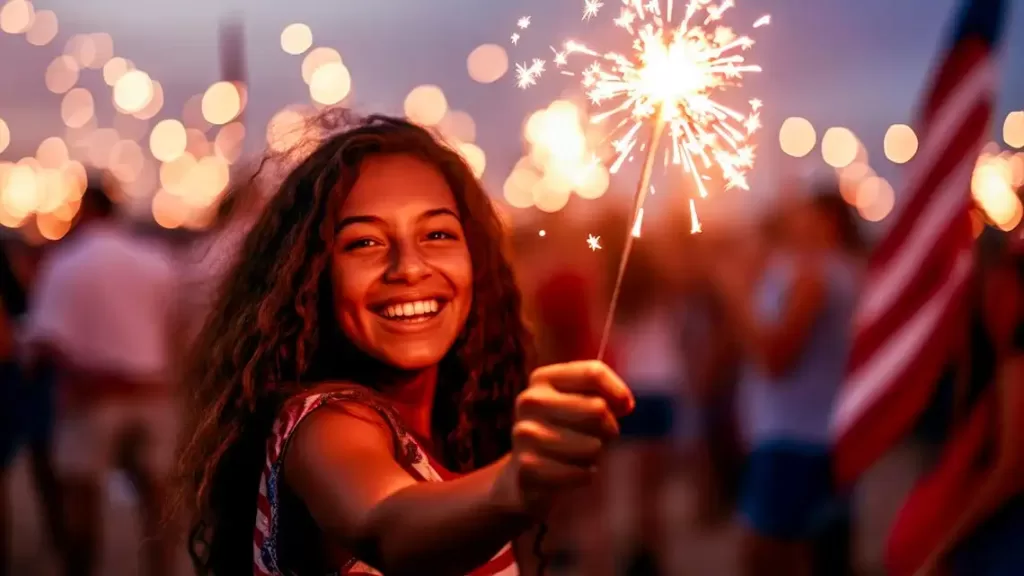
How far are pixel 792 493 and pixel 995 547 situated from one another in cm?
229

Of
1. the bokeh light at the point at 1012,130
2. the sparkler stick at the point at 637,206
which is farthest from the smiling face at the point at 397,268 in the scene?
the bokeh light at the point at 1012,130

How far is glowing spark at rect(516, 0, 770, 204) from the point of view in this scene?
6.72 feet

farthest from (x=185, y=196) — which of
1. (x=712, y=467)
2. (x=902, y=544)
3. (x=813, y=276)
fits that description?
(x=902, y=544)

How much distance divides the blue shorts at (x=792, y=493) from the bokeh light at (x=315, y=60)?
9.37ft

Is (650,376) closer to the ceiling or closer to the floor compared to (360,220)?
closer to the floor

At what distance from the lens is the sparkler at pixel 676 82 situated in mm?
2049

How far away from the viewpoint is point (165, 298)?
7055 millimetres

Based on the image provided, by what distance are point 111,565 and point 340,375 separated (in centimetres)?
634

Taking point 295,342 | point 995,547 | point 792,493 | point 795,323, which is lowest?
point 792,493

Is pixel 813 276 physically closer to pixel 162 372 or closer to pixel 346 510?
pixel 162 372

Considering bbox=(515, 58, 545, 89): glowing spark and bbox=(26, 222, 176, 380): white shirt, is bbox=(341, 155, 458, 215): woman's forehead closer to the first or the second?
bbox=(515, 58, 545, 89): glowing spark

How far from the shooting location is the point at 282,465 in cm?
203

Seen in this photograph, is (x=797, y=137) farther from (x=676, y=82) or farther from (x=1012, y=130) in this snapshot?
(x=1012, y=130)

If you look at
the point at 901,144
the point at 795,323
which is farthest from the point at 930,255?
the point at 795,323
